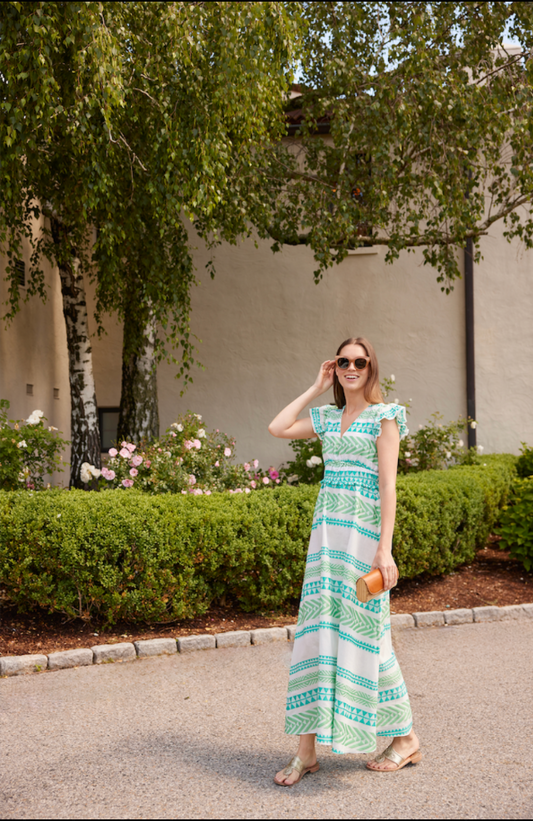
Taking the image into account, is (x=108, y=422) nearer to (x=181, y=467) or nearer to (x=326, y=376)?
(x=181, y=467)

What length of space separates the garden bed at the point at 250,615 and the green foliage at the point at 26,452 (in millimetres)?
1621

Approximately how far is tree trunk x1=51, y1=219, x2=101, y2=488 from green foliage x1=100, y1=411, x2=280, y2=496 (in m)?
0.92

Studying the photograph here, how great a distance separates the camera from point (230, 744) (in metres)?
3.51

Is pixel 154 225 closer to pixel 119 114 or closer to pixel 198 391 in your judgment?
pixel 119 114

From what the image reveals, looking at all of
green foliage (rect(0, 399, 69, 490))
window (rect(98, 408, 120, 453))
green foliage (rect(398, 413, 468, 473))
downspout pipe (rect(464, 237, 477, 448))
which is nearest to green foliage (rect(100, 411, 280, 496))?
green foliage (rect(0, 399, 69, 490))

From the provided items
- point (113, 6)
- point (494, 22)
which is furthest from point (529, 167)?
point (113, 6)

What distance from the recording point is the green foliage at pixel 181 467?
6730mm

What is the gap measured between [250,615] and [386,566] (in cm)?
295

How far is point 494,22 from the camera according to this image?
874 cm

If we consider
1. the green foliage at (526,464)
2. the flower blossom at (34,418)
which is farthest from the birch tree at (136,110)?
the green foliage at (526,464)

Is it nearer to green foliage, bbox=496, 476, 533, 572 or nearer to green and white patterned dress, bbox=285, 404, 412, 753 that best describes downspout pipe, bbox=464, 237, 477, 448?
green foliage, bbox=496, 476, 533, 572

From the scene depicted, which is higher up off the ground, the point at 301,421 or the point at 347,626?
the point at 301,421

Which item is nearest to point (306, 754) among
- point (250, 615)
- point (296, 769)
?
point (296, 769)

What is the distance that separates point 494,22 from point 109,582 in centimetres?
824
